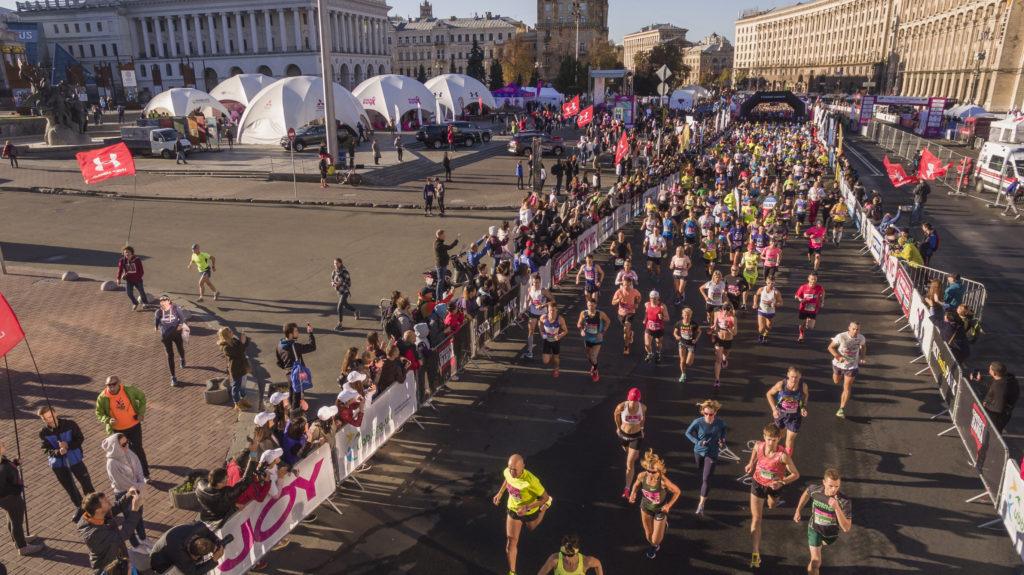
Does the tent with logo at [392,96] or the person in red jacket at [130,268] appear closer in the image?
the person in red jacket at [130,268]

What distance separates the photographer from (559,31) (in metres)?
134

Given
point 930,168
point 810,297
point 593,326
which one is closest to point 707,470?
point 593,326

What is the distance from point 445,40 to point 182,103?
109046mm

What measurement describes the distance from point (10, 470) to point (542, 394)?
23.6 feet

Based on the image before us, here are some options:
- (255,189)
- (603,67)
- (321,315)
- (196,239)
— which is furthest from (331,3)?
(321,315)

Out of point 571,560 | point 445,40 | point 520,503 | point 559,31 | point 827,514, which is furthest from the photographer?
point 445,40

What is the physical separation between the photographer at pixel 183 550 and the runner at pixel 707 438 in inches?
212

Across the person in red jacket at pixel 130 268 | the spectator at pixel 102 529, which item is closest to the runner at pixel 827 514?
the spectator at pixel 102 529

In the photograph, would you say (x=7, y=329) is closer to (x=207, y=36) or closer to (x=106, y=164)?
(x=106, y=164)

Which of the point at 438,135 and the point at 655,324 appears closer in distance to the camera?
the point at 655,324

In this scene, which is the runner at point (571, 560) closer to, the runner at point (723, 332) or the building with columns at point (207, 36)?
the runner at point (723, 332)

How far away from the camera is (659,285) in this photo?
1655 centimetres

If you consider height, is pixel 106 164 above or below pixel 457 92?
below

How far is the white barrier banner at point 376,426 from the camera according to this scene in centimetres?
829
